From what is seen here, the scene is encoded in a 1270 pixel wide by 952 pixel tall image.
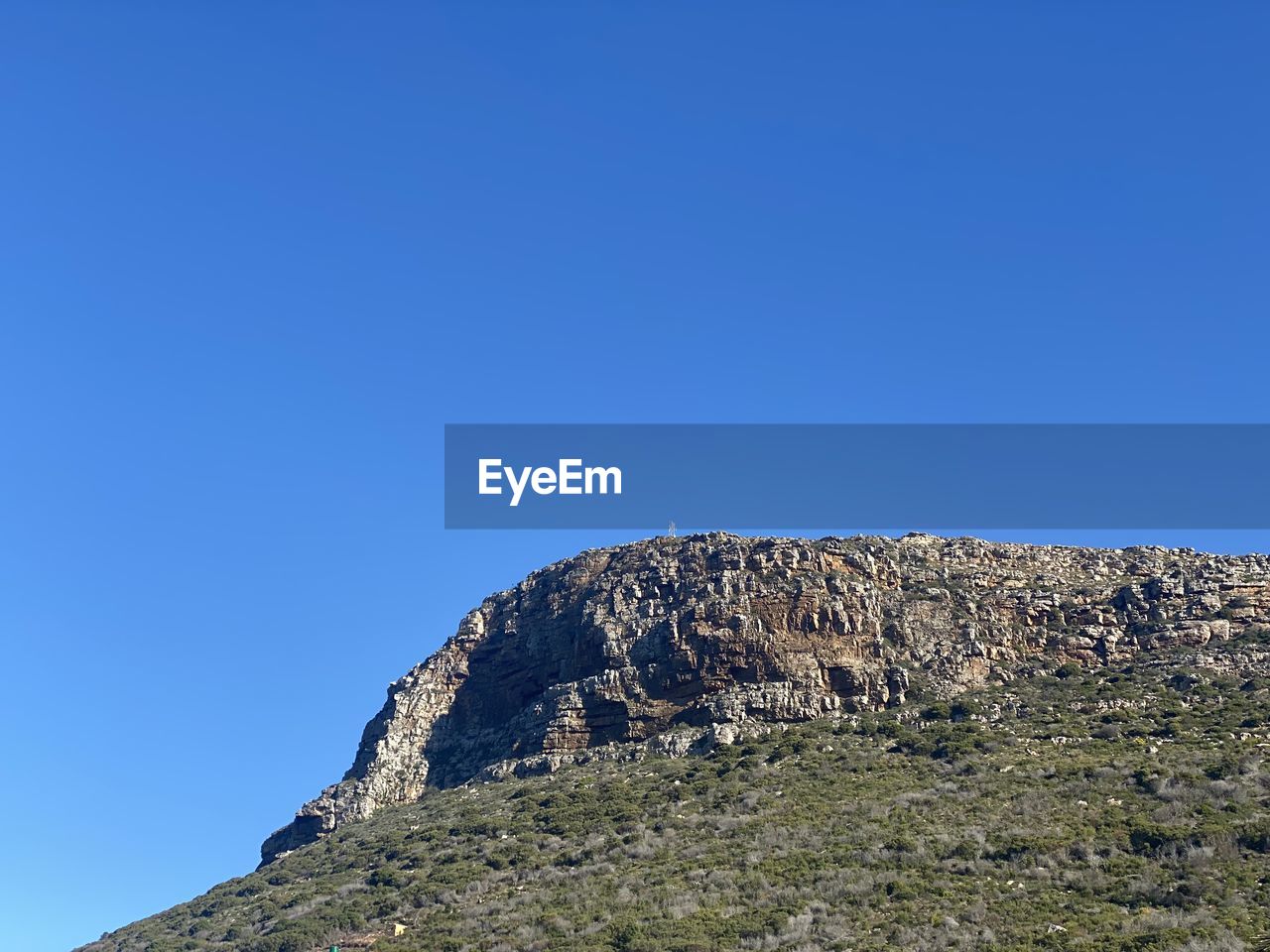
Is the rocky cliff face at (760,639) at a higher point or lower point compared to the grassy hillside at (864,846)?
higher

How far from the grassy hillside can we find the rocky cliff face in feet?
8.00

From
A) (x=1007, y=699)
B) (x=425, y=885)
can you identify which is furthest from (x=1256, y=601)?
(x=425, y=885)

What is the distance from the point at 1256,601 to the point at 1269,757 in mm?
19984

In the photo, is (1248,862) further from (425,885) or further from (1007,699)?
(425,885)

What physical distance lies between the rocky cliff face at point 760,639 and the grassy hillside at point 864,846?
96.0 inches

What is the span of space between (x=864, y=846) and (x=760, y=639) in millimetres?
20682

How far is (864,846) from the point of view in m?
55.0

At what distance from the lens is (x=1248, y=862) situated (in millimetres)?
47688

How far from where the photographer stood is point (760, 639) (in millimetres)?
74688

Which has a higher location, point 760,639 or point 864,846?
point 760,639

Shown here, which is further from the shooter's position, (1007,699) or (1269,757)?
(1007,699)

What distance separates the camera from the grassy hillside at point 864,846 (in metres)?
46.8

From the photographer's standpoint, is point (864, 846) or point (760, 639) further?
point (760, 639)

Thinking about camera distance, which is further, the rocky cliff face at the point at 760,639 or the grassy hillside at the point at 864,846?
the rocky cliff face at the point at 760,639
